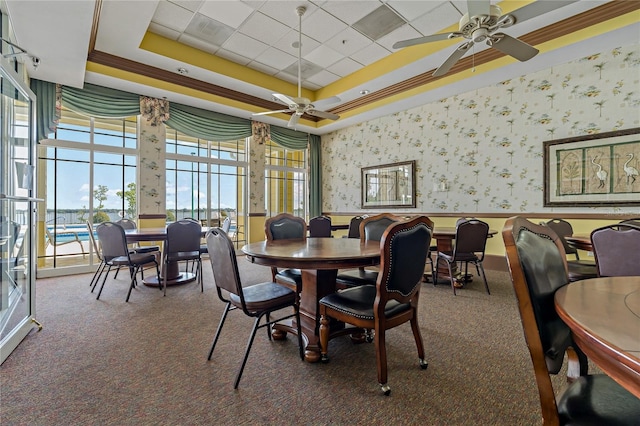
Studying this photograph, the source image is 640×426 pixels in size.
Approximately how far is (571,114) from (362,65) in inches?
124

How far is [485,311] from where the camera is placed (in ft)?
9.77

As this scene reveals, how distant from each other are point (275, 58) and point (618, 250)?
4877mm

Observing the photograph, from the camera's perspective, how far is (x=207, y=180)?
622 cm

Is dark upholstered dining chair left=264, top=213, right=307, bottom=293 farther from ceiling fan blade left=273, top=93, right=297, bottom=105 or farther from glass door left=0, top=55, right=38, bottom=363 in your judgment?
glass door left=0, top=55, right=38, bottom=363

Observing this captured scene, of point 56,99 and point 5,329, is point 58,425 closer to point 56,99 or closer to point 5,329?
point 5,329

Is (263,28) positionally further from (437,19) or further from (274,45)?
(437,19)

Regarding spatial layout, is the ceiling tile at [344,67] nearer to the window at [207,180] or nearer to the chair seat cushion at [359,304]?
the window at [207,180]

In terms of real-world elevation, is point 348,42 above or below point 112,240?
above

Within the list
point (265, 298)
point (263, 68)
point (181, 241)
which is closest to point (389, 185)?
point (263, 68)

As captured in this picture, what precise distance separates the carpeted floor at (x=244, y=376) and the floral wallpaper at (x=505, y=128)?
2.59 metres

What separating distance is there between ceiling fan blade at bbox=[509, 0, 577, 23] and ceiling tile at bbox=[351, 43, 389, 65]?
8.05 feet

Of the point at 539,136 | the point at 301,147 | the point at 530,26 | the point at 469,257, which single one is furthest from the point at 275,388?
the point at 301,147

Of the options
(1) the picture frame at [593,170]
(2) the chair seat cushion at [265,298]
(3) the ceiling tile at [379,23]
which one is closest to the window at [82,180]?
(3) the ceiling tile at [379,23]

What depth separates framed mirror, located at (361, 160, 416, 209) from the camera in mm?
5915
